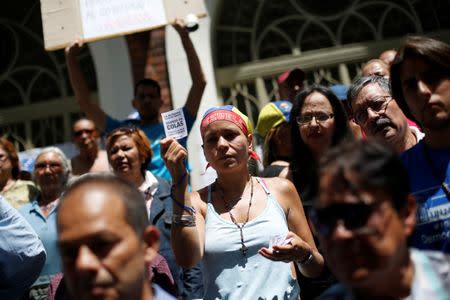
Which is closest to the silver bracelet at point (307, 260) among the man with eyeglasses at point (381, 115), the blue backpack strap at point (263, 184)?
the blue backpack strap at point (263, 184)

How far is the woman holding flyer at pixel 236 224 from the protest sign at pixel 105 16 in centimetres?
147

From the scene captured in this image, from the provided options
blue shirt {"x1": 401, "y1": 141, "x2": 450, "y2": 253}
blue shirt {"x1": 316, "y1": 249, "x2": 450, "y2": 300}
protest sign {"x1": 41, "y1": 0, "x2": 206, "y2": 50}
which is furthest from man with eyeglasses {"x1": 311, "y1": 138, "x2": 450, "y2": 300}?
protest sign {"x1": 41, "y1": 0, "x2": 206, "y2": 50}

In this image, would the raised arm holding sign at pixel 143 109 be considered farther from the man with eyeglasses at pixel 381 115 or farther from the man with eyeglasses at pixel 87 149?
the man with eyeglasses at pixel 381 115

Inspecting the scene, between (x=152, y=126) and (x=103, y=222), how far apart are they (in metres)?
2.60

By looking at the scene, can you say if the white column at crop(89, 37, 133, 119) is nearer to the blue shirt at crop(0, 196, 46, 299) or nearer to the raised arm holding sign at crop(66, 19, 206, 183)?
the raised arm holding sign at crop(66, 19, 206, 183)

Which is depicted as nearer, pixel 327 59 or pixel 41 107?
pixel 327 59

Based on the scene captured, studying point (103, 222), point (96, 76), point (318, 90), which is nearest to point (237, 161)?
point (318, 90)

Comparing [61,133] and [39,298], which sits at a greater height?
[61,133]

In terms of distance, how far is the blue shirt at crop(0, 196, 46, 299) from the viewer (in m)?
2.24

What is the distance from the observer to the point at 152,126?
4.15 m

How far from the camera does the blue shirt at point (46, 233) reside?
331 centimetres

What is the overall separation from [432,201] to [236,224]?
91cm

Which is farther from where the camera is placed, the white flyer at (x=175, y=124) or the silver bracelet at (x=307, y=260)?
the white flyer at (x=175, y=124)

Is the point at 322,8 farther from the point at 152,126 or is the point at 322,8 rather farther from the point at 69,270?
the point at 69,270
